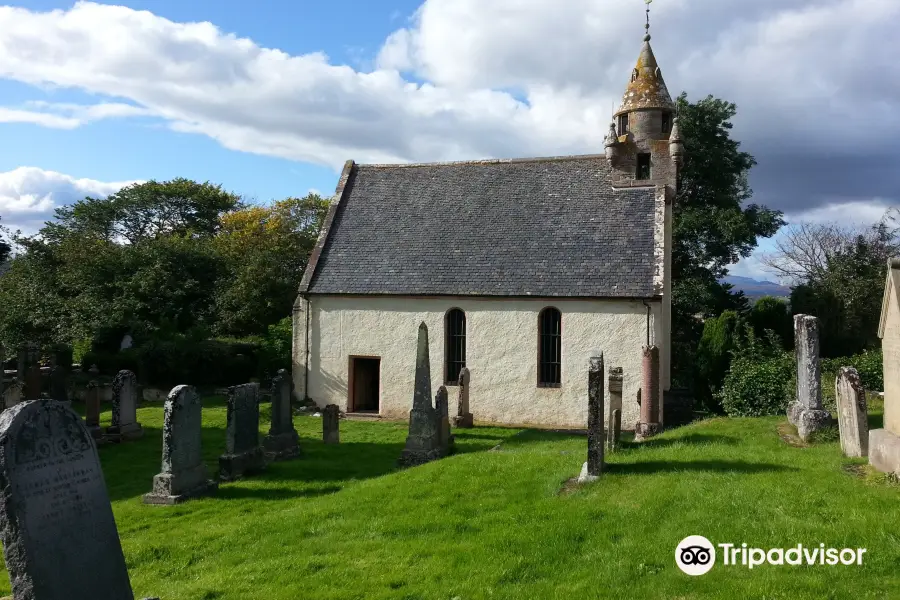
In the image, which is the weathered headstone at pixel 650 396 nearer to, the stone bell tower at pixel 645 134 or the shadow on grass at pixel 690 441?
the shadow on grass at pixel 690 441

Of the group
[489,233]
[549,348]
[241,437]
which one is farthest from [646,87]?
[241,437]

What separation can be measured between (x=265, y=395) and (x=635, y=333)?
43.0 ft

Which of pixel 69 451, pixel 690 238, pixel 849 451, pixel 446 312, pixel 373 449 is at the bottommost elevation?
pixel 373 449

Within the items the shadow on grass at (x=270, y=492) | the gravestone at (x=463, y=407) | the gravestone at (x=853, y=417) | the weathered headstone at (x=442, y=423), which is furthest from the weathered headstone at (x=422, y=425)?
the gravestone at (x=853, y=417)

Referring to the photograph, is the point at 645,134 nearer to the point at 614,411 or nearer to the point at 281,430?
the point at 614,411

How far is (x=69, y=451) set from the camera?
5.82 meters

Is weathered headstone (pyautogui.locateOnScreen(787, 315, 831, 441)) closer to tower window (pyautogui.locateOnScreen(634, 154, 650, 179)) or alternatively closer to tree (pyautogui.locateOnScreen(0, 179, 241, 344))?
tower window (pyautogui.locateOnScreen(634, 154, 650, 179))

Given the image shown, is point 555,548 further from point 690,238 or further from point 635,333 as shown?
point 690,238

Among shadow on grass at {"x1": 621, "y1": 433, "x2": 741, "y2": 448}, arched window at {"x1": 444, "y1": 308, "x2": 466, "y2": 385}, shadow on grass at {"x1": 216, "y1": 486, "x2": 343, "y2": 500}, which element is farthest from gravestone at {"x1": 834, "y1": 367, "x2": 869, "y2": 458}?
arched window at {"x1": 444, "y1": 308, "x2": 466, "y2": 385}

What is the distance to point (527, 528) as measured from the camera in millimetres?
8078

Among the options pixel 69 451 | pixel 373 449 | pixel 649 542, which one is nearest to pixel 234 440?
pixel 373 449

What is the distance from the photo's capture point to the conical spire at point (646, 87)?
23.8 m

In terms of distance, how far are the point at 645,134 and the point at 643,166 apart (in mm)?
1143

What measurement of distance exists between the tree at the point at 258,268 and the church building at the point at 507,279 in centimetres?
847
